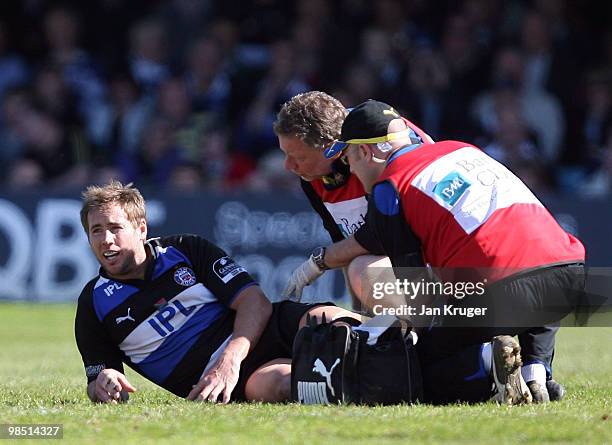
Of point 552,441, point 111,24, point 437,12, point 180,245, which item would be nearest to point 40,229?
point 111,24

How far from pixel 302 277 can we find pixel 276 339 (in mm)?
729

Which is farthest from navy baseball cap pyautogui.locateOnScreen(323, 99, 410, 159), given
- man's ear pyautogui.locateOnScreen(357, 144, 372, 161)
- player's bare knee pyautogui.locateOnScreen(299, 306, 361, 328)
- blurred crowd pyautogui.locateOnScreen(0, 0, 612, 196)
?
blurred crowd pyautogui.locateOnScreen(0, 0, 612, 196)

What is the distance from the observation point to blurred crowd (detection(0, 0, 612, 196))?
1533 centimetres

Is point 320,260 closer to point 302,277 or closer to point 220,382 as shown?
point 302,277

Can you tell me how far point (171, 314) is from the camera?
22.0 feet

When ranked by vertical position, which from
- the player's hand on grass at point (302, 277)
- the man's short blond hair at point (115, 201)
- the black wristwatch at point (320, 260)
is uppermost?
the man's short blond hair at point (115, 201)

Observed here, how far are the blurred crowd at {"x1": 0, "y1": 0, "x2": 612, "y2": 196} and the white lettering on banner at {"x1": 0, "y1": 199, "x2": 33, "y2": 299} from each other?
424 mm

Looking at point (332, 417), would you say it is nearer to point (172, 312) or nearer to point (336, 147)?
point (172, 312)

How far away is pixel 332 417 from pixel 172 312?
4.85 feet

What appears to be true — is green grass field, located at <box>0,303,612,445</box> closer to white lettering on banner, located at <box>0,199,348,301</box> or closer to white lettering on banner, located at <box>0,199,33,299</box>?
white lettering on banner, located at <box>0,199,348,301</box>

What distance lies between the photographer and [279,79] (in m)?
16.0

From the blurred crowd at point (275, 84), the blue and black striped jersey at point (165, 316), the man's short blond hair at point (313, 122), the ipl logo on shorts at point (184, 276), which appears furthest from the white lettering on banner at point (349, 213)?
the blurred crowd at point (275, 84)

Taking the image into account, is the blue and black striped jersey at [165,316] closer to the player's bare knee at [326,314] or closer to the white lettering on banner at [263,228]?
the player's bare knee at [326,314]

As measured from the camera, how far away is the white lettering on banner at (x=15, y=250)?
14758 millimetres
